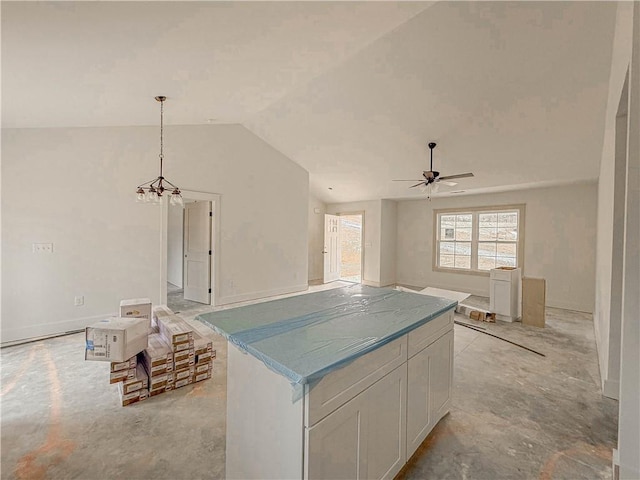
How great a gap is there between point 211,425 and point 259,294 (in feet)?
11.7

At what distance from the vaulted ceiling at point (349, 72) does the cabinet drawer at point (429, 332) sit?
2403 millimetres

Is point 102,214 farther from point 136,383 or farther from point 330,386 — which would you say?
point 330,386

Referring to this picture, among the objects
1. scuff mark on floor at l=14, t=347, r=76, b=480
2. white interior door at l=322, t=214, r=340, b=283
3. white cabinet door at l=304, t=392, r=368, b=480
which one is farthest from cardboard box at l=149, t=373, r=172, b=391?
white interior door at l=322, t=214, r=340, b=283

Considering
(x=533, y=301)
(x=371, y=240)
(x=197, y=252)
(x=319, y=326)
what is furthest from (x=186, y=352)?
(x=371, y=240)

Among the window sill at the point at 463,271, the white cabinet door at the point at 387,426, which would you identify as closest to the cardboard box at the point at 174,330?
the white cabinet door at the point at 387,426

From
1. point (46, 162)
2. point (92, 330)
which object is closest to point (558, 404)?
point (92, 330)

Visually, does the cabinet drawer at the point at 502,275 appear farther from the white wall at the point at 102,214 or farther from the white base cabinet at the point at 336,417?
the white wall at the point at 102,214

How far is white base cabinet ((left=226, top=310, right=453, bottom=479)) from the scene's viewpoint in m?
1.06

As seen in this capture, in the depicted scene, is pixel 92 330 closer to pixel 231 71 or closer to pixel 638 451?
pixel 231 71

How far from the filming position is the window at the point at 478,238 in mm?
5852

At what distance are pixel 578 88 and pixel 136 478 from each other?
4.93 metres

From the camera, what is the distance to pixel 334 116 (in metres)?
4.21

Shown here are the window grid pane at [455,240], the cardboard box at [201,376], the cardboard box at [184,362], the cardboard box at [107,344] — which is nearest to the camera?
the cardboard box at [107,344]

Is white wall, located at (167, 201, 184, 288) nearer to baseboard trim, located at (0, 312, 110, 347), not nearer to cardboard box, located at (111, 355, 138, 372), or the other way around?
baseboard trim, located at (0, 312, 110, 347)
